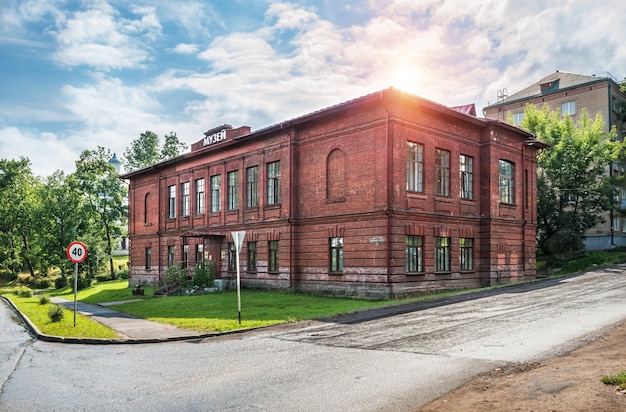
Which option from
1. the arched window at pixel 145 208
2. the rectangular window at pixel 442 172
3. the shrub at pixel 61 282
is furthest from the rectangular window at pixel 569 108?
the shrub at pixel 61 282

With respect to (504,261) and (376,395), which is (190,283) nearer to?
(504,261)

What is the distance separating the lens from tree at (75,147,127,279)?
52.8 metres

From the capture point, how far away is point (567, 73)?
54.9m

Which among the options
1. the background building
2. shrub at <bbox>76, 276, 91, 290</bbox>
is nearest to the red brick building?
shrub at <bbox>76, 276, 91, 290</bbox>

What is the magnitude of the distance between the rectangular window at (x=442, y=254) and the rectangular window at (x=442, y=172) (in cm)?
228

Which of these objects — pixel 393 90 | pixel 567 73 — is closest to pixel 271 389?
pixel 393 90

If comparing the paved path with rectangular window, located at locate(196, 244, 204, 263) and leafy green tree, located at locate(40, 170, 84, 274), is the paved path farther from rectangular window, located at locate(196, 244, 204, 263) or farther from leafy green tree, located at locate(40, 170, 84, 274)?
leafy green tree, located at locate(40, 170, 84, 274)

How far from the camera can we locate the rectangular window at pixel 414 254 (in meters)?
23.6

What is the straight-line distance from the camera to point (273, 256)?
28.9m

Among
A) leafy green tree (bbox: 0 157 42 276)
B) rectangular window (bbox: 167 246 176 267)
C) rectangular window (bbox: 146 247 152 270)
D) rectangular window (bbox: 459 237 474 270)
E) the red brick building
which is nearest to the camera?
the red brick building

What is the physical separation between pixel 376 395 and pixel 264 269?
21951 millimetres

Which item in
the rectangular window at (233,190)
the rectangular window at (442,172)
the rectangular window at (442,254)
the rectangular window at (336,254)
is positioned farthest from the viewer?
the rectangular window at (233,190)

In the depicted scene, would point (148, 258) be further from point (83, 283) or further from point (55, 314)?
point (55, 314)

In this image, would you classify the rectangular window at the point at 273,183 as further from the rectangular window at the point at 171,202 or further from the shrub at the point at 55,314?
the shrub at the point at 55,314
